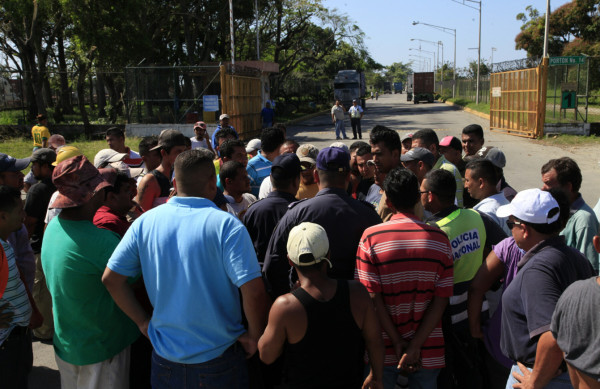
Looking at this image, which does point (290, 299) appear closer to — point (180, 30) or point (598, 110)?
point (180, 30)

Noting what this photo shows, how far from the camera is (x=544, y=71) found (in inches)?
776

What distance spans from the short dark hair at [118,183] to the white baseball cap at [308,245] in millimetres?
1670

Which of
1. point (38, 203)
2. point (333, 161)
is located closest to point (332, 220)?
point (333, 161)

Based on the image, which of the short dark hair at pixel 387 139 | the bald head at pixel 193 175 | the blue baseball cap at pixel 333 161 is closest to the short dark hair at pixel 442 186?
the blue baseball cap at pixel 333 161

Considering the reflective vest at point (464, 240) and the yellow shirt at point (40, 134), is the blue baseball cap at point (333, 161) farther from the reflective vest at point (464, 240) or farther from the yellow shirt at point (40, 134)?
the yellow shirt at point (40, 134)

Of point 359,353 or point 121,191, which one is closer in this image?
point 359,353

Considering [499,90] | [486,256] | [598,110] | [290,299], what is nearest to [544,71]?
[499,90]

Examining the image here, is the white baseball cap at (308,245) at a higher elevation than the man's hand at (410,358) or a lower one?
higher

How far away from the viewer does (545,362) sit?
2268 millimetres

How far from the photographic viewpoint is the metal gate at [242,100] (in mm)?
20469

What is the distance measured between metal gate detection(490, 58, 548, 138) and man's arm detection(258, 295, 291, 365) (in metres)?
20.3

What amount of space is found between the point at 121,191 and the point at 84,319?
103cm

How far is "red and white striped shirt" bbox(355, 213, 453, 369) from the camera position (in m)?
2.69

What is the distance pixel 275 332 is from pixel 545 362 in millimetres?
1260
